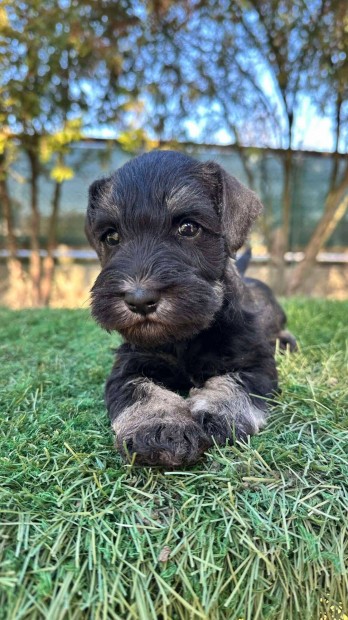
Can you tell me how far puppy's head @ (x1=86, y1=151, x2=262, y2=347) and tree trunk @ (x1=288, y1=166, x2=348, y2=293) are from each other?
7.25 m

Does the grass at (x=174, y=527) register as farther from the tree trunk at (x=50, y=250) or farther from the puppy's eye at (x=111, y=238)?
the tree trunk at (x=50, y=250)

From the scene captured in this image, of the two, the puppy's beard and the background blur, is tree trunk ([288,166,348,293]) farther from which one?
the puppy's beard

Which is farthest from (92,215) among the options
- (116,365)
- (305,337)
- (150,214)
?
(305,337)

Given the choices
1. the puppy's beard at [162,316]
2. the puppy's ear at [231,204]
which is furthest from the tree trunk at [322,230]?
the puppy's beard at [162,316]

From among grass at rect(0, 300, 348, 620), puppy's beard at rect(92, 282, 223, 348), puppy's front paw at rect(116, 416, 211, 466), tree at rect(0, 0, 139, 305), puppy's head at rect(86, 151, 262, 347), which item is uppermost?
tree at rect(0, 0, 139, 305)

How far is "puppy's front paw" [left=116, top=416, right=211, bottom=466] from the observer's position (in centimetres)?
178

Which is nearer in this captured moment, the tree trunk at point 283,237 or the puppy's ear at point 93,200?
the puppy's ear at point 93,200

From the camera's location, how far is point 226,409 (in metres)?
2.07

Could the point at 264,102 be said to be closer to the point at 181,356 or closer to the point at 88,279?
the point at 88,279

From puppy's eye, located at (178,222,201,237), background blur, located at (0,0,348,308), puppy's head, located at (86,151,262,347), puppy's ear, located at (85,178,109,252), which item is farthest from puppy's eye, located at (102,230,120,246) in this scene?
background blur, located at (0,0,348,308)

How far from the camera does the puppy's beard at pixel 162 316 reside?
1.99 metres

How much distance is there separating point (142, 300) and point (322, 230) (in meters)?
8.33

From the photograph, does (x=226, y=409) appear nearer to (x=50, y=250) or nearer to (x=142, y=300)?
(x=142, y=300)

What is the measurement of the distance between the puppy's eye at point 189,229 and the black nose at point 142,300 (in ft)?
1.67
